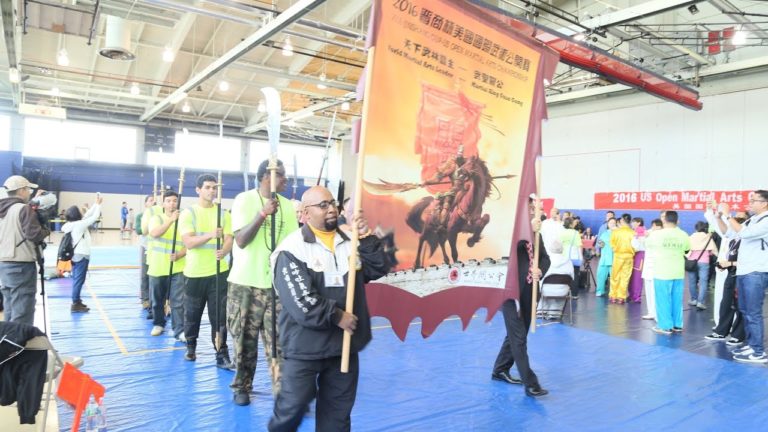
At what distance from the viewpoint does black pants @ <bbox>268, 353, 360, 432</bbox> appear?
2457 millimetres

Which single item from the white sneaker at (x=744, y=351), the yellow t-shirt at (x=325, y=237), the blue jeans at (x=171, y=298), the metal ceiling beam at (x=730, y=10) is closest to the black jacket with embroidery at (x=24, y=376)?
the yellow t-shirt at (x=325, y=237)

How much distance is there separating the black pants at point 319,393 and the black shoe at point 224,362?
2.28 metres

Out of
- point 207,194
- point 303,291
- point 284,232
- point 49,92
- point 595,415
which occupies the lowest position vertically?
point 595,415

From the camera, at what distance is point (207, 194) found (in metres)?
4.67

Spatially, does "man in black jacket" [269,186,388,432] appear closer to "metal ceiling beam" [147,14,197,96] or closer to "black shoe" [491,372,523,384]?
"black shoe" [491,372,523,384]

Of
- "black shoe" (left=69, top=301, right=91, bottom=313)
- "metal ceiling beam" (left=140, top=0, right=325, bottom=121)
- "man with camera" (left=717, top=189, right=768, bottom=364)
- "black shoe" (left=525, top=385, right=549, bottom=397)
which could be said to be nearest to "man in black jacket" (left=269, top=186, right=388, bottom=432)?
"black shoe" (left=525, top=385, right=549, bottom=397)

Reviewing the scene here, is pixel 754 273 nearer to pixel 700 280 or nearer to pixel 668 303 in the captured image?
pixel 668 303

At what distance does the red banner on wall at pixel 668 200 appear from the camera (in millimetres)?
13141

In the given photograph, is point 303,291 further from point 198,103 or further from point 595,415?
point 198,103

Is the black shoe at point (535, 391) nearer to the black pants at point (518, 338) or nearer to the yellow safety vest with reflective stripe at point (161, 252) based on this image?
the black pants at point (518, 338)

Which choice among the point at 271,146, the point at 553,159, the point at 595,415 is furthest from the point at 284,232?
the point at 553,159

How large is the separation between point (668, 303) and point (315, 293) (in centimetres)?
624

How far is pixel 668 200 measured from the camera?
14.6 meters

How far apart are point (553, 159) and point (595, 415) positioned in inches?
596
